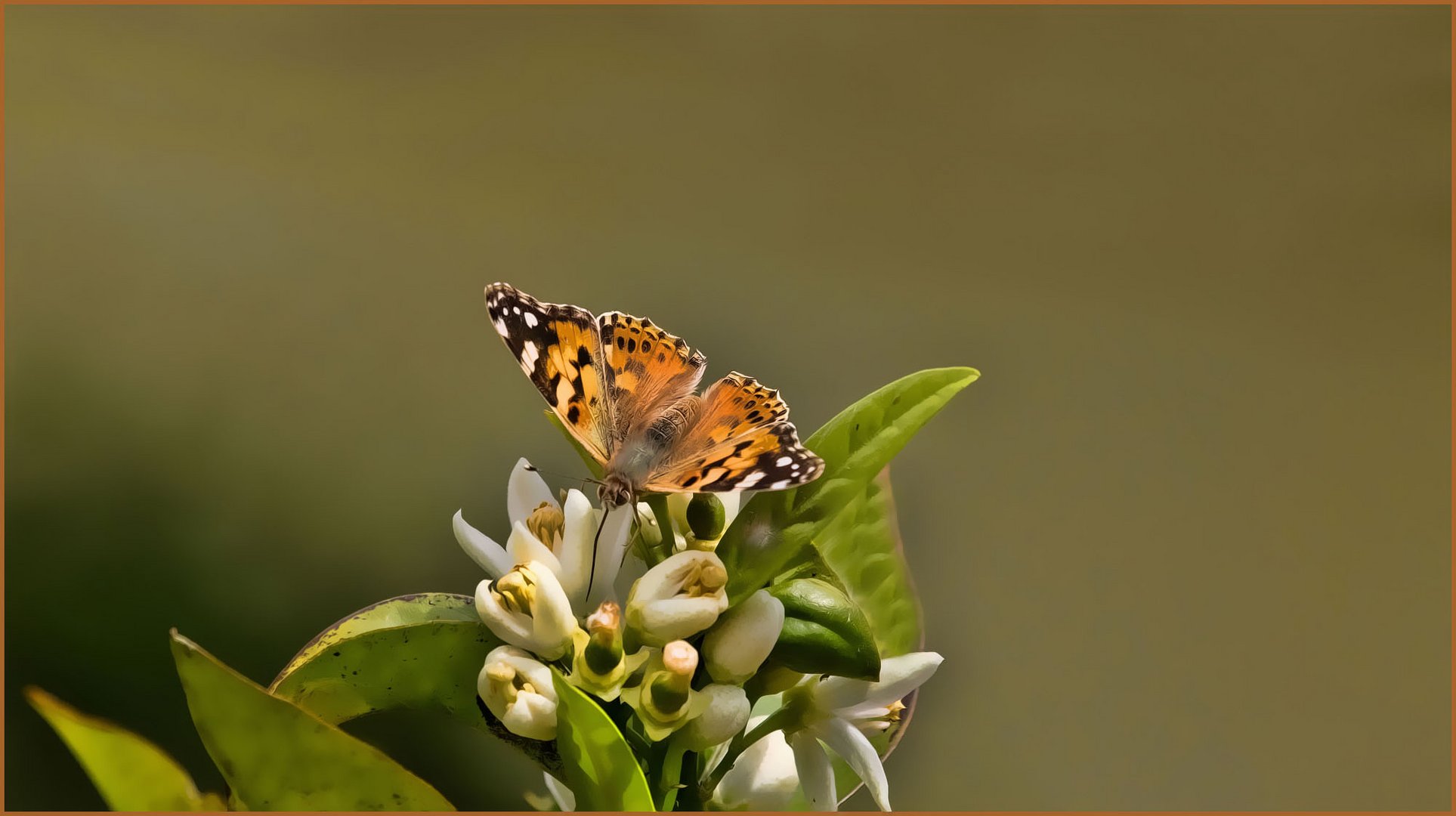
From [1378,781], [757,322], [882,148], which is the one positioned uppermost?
[882,148]

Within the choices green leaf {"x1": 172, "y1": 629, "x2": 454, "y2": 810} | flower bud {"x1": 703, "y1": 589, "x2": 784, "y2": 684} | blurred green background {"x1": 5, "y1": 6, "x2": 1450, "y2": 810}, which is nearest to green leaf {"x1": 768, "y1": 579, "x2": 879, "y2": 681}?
flower bud {"x1": 703, "y1": 589, "x2": 784, "y2": 684}

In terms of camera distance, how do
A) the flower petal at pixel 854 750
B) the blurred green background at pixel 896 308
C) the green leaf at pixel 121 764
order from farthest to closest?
the blurred green background at pixel 896 308, the flower petal at pixel 854 750, the green leaf at pixel 121 764

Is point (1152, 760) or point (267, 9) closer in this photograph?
point (267, 9)

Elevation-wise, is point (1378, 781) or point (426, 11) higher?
point (426, 11)

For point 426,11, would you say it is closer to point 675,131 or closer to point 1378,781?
point 675,131

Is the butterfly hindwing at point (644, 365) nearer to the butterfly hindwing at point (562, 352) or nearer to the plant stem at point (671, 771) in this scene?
the butterfly hindwing at point (562, 352)

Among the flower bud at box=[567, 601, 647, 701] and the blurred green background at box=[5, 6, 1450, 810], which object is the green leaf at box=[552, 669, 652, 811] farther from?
the blurred green background at box=[5, 6, 1450, 810]

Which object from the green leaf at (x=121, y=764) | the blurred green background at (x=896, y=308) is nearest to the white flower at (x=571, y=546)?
the green leaf at (x=121, y=764)

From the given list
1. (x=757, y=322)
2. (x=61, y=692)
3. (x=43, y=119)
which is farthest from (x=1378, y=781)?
(x=43, y=119)
